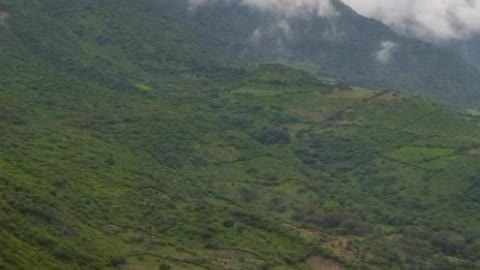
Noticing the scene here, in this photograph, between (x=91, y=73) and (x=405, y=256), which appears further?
(x=91, y=73)

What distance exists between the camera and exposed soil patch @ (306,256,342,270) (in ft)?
203

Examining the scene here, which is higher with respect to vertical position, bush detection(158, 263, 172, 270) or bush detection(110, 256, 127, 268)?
bush detection(110, 256, 127, 268)

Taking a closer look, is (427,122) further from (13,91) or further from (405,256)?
(13,91)

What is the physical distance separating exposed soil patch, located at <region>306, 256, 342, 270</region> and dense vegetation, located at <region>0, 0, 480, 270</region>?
5.8 inches

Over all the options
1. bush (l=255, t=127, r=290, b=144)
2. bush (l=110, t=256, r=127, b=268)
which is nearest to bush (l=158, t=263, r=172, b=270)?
bush (l=110, t=256, r=127, b=268)

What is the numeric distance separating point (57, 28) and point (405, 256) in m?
65.9

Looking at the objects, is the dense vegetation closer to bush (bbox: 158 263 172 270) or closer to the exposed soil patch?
the exposed soil patch

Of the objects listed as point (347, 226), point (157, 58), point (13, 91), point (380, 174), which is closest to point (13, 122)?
point (13, 91)

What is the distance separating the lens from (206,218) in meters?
64.9

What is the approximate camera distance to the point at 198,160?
297 ft

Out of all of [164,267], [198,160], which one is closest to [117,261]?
[164,267]

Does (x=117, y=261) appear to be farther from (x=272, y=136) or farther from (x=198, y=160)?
(x=272, y=136)

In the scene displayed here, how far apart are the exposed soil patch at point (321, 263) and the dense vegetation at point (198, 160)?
0.15 m

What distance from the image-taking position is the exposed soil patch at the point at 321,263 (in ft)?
203
